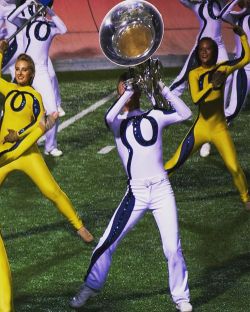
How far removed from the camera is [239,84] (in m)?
14.5

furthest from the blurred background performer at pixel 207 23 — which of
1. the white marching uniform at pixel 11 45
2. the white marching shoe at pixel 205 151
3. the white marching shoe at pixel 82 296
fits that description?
the white marching shoe at pixel 82 296

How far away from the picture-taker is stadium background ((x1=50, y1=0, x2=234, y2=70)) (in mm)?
18578

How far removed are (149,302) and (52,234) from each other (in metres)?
2.17

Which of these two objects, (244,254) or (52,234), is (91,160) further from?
(244,254)

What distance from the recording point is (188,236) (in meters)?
11.5

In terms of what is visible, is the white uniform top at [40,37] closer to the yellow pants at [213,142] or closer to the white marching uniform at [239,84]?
the white marching uniform at [239,84]

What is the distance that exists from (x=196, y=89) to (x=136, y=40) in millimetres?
2704

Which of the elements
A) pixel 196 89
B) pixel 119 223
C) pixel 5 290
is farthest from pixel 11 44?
pixel 5 290

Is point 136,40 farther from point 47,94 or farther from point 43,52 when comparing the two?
point 43,52

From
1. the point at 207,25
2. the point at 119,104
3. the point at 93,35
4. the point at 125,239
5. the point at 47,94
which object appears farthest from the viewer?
the point at 93,35

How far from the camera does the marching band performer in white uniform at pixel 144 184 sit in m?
9.20

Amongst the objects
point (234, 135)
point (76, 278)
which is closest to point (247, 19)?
point (234, 135)

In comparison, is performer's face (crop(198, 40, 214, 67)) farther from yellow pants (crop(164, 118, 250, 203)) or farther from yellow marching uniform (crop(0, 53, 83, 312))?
yellow marching uniform (crop(0, 53, 83, 312))

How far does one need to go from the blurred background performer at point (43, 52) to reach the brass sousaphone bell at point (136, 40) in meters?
4.81
